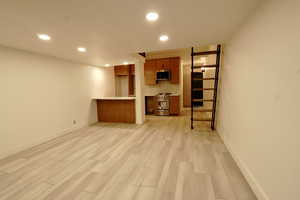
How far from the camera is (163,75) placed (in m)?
5.70

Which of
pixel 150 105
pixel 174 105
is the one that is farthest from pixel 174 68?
pixel 150 105

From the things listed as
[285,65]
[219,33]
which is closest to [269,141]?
[285,65]

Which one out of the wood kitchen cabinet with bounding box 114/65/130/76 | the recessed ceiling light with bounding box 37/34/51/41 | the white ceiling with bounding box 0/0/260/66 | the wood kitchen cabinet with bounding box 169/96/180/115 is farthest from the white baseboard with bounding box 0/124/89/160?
the wood kitchen cabinet with bounding box 169/96/180/115

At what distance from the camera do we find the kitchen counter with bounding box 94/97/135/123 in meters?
4.49

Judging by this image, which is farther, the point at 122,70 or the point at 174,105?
the point at 122,70

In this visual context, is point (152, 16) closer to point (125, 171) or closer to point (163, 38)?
point (163, 38)

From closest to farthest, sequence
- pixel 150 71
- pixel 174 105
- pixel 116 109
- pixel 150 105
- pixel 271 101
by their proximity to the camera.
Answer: pixel 271 101
pixel 116 109
pixel 174 105
pixel 150 71
pixel 150 105

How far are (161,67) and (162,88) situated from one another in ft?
3.37

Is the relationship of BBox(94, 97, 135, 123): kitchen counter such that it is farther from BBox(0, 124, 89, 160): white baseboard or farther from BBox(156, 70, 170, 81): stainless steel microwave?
BBox(156, 70, 170, 81): stainless steel microwave

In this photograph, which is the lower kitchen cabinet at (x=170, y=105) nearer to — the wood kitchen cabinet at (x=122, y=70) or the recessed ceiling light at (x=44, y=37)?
the wood kitchen cabinet at (x=122, y=70)

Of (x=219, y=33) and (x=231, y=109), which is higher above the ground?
(x=219, y=33)

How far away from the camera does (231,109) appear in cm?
232

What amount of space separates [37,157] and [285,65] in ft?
12.1

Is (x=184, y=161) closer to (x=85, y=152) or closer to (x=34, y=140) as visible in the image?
(x=85, y=152)
